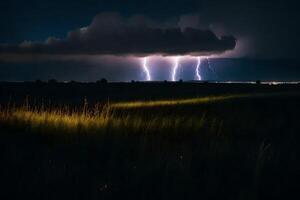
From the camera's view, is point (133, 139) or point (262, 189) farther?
point (133, 139)

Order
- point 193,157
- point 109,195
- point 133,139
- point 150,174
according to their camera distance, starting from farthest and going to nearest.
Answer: point 133,139
point 193,157
point 150,174
point 109,195

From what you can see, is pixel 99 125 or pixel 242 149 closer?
Answer: pixel 242 149

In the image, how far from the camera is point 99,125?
1145 centimetres

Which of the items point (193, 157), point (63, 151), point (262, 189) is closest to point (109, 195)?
point (262, 189)

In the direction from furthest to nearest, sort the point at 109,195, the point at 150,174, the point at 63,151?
the point at 63,151
the point at 150,174
the point at 109,195

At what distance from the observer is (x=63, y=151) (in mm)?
Answer: 8391

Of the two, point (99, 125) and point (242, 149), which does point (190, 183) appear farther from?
point (99, 125)

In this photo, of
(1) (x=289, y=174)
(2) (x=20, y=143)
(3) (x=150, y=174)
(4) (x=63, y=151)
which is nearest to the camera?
(3) (x=150, y=174)

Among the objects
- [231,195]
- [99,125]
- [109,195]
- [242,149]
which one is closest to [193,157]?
[242,149]

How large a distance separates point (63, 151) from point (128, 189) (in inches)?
119

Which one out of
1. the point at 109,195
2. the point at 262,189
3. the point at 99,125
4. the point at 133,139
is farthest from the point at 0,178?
the point at 99,125

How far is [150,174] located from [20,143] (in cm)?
404

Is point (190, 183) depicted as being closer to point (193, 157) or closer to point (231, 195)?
point (231, 195)

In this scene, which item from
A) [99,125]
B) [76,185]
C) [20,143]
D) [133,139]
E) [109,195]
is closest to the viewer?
[109,195]
